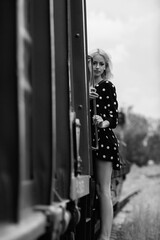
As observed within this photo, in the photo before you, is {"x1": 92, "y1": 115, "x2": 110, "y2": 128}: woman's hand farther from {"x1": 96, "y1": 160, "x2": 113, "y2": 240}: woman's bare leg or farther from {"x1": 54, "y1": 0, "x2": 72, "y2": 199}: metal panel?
{"x1": 54, "y1": 0, "x2": 72, "y2": 199}: metal panel

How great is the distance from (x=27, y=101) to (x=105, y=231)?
8.60 feet

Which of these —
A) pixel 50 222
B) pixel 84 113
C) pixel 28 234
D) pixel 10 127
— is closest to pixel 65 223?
pixel 50 222

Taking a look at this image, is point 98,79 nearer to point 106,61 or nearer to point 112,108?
point 106,61

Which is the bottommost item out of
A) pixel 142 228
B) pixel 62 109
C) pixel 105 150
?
pixel 142 228

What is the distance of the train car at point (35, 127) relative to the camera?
223 centimetres

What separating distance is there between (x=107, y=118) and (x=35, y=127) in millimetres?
2249

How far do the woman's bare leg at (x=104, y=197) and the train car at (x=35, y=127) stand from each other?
735mm

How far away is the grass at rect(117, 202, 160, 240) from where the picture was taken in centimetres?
695

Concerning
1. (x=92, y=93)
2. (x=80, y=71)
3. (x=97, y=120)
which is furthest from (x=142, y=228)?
A: (x=80, y=71)

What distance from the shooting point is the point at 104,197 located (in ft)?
16.3

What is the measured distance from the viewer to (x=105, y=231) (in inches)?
195

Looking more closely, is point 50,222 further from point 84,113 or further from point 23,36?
point 84,113

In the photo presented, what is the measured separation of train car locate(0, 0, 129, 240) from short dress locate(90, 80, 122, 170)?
75cm

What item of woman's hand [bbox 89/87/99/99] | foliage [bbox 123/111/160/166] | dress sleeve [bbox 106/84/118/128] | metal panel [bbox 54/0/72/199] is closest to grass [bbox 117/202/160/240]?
dress sleeve [bbox 106/84/118/128]
